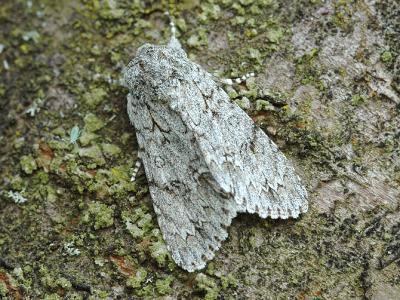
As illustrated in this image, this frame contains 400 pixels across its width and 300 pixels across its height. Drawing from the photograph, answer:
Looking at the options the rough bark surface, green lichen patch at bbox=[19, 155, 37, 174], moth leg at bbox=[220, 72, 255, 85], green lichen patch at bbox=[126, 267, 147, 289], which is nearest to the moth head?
the rough bark surface

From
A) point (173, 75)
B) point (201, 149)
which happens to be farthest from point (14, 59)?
point (201, 149)

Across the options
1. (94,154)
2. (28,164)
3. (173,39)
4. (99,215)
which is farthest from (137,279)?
(173,39)

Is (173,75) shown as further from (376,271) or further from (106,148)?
(376,271)

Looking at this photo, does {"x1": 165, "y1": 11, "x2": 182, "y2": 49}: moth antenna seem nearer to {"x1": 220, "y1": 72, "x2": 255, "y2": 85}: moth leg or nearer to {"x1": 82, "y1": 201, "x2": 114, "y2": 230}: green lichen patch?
{"x1": 220, "y1": 72, "x2": 255, "y2": 85}: moth leg

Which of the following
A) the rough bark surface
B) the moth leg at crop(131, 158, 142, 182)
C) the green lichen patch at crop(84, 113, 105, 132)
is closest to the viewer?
the rough bark surface

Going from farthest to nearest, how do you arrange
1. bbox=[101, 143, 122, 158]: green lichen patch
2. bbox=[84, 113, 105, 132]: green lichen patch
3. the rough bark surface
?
bbox=[84, 113, 105, 132]: green lichen patch → bbox=[101, 143, 122, 158]: green lichen patch → the rough bark surface

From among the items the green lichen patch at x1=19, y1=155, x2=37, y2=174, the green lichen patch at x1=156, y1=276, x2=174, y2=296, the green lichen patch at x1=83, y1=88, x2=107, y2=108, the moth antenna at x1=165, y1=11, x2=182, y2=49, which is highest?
the moth antenna at x1=165, y1=11, x2=182, y2=49

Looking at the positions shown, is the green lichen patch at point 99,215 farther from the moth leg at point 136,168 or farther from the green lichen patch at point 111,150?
the green lichen patch at point 111,150
